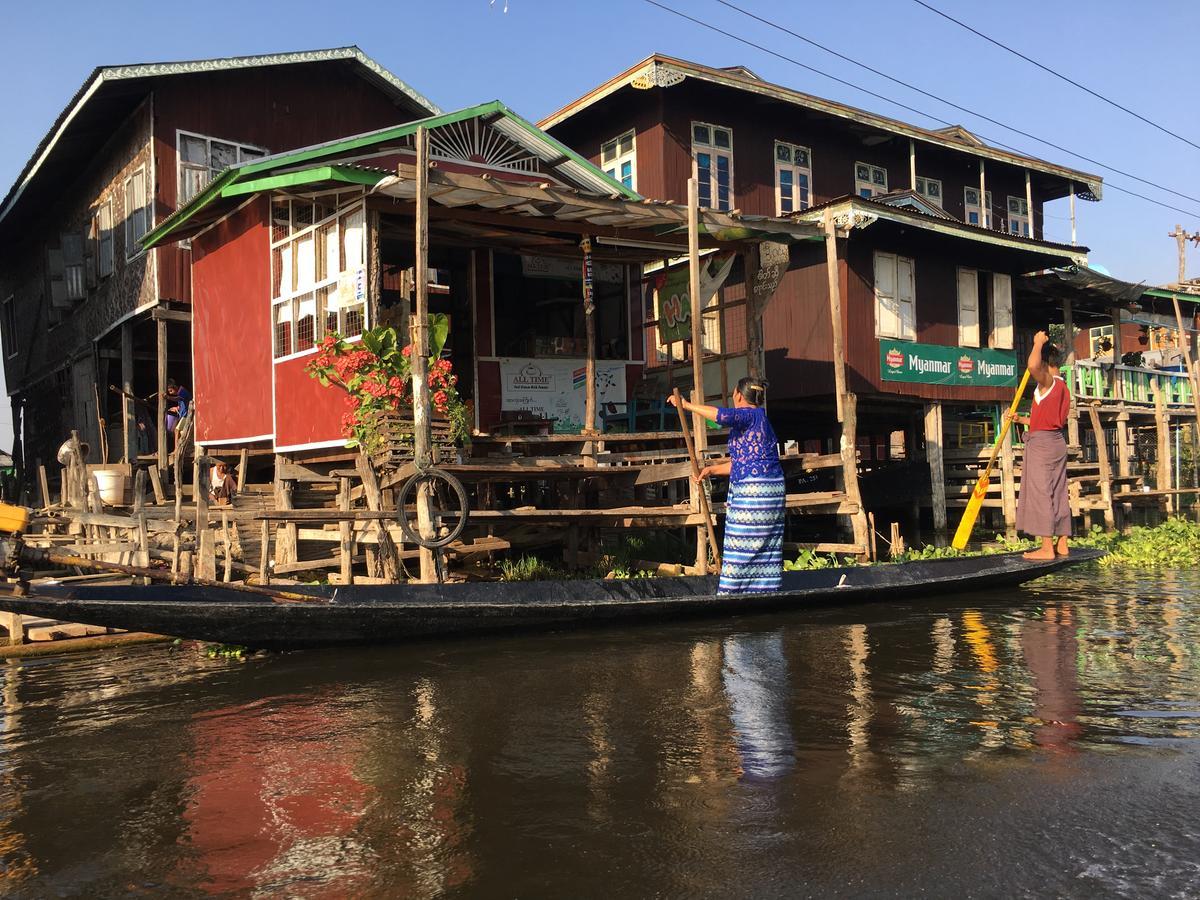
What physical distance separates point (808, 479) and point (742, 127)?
761 cm

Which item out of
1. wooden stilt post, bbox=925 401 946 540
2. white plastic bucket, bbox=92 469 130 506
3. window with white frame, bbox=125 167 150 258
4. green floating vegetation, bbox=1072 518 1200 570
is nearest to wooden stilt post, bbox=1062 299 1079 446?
green floating vegetation, bbox=1072 518 1200 570

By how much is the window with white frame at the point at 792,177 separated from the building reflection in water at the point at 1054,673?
1306 cm

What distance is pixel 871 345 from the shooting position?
18141mm

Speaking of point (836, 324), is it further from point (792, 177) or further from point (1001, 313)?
point (1001, 313)

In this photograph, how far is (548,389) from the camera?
14.0 m

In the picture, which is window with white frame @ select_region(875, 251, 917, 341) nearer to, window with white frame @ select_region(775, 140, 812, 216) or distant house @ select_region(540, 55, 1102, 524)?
distant house @ select_region(540, 55, 1102, 524)

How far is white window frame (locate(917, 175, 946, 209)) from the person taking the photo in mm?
23922

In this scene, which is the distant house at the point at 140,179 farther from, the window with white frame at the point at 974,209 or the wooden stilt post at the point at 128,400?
the window with white frame at the point at 974,209

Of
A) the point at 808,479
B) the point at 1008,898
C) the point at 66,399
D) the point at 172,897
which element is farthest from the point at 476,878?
the point at 66,399

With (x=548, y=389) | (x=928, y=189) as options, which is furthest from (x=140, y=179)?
(x=928, y=189)

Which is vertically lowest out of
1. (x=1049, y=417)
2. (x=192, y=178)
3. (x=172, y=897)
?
(x=172, y=897)

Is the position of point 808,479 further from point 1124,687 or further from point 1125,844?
point 1125,844

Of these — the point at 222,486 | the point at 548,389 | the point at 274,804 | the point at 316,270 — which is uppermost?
the point at 316,270

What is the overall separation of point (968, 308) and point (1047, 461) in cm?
1094
